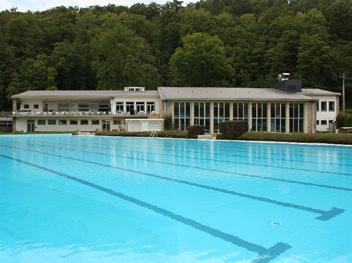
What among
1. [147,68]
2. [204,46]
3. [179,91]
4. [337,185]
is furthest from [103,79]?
[337,185]

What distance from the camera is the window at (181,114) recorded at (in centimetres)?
4566

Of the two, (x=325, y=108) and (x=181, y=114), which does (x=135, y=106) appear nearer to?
(x=181, y=114)

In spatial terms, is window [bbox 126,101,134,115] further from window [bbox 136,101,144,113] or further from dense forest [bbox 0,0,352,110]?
dense forest [bbox 0,0,352,110]

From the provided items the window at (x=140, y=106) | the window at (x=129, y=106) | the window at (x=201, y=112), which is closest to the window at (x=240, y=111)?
the window at (x=201, y=112)

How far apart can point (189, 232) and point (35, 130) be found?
49542 millimetres

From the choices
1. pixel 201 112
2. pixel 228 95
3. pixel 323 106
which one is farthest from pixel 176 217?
pixel 323 106

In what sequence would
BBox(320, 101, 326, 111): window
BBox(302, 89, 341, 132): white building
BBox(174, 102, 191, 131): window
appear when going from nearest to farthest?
BBox(174, 102, 191, 131): window, BBox(302, 89, 341, 132): white building, BBox(320, 101, 326, 111): window

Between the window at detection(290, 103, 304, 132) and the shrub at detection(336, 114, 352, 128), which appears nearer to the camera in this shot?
the shrub at detection(336, 114, 352, 128)

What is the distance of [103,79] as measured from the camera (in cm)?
6538

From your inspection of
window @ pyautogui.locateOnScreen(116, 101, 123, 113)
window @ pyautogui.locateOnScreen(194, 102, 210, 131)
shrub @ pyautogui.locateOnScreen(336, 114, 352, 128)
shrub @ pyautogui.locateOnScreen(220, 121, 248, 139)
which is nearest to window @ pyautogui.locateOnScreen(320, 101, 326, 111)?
A: shrub @ pyautogui.locateOnScreen(336, 114, 352, 128)

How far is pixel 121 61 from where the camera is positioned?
65.1 meters

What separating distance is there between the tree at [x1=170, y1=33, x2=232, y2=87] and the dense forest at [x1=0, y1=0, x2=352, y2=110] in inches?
5.9

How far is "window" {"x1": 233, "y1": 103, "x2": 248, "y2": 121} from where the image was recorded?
1828 inches

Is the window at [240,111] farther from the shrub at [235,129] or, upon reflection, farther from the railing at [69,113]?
the shrub at [235,129]
